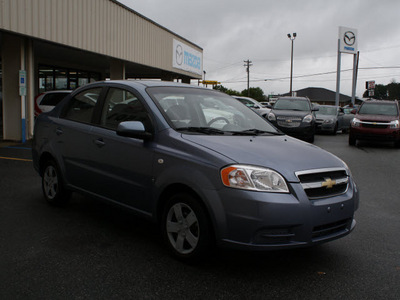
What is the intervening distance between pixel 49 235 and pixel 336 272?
2.83 metres

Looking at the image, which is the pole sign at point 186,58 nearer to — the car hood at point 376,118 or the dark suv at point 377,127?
the dark suv at point 377,127

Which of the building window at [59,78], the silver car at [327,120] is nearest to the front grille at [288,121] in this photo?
the silver car at [327,120]

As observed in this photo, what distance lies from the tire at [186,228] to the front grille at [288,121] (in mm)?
11340

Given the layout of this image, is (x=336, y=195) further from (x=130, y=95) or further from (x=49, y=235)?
(x=49, y=235)

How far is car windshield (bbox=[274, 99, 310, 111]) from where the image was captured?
51.0 ft

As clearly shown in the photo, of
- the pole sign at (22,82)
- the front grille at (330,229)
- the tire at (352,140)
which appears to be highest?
the pole sign at (22,82)

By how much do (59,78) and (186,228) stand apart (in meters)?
19.3

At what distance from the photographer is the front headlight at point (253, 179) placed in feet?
10.2

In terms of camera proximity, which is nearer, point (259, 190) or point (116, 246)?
point (259, 190)

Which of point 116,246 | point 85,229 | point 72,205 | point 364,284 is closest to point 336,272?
point 364,284

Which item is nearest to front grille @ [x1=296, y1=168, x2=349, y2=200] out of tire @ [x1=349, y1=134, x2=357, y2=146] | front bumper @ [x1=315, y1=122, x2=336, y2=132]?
tire @ [x1=349, y1=134, x2=357, y2=146]

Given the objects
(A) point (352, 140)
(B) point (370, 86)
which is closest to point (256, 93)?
(B) point (370, 86)

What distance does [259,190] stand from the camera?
10.1 feet

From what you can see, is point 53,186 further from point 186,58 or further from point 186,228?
point 186,58
